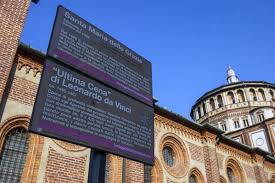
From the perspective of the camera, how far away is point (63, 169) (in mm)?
8984

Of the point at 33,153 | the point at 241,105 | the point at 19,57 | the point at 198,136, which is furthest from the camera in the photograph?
the point at 241,105

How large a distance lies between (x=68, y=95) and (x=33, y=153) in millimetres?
5523

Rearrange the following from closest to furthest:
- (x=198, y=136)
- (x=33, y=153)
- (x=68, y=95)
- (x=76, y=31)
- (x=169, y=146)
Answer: (x=68, y=95) → (x=76, y=31) → (x=33, y=153) → (x=169, y=146) → (x=198, y=136)

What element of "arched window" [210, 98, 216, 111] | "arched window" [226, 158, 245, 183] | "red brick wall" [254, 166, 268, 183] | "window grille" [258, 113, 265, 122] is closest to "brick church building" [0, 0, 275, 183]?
"arched window" [226, 158, 245, 183]

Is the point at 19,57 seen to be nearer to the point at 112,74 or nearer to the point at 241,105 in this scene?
the point at 112,74

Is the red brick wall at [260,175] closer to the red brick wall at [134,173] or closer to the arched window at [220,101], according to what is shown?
the red brick wall at [134,173]

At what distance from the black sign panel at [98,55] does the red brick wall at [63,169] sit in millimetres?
4875

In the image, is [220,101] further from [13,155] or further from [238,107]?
[13,155]

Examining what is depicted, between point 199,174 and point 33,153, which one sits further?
point 199,174

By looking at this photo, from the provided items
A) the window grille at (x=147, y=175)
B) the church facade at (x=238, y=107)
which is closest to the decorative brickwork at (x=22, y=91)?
the window grille at (x=147, y=175)

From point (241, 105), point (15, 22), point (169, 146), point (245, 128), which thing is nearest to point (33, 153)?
point (15, 22)

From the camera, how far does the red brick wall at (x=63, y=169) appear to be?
8653mm

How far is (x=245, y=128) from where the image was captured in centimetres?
3612

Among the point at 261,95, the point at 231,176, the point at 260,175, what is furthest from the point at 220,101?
the point at 231,176
